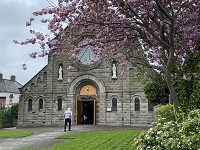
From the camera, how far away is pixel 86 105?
113 ft

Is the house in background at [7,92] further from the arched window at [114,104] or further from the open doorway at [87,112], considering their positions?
the arched window at [114,104]

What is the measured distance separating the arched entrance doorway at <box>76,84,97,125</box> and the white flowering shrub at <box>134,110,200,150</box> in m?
25.0

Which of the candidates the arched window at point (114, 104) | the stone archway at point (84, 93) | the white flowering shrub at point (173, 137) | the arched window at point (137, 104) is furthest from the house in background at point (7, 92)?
the white flowering shrub at point (173, 137)

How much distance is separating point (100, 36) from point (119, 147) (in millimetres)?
4749

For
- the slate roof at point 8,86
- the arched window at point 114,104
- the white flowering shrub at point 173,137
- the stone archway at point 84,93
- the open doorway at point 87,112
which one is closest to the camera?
the white flowering shrub at point 173,137

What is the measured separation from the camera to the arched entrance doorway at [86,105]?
3297 centimetres

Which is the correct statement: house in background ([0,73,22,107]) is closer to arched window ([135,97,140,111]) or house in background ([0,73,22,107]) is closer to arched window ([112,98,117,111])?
arched window ([112,98,117,111])

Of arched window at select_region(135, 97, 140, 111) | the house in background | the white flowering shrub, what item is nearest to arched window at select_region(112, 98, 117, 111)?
arched window at select_region(135, 97, 140, 111)

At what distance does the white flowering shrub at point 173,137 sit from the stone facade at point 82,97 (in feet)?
76.9

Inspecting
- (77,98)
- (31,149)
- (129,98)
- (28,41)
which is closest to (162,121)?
(28,41)

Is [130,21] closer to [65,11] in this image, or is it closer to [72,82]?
[65,11]

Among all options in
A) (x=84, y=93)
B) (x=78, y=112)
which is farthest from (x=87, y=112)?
(x=84, y=93)

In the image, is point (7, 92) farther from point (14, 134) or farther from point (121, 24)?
point (121, 24)

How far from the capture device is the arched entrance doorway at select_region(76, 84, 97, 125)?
32969 mm
